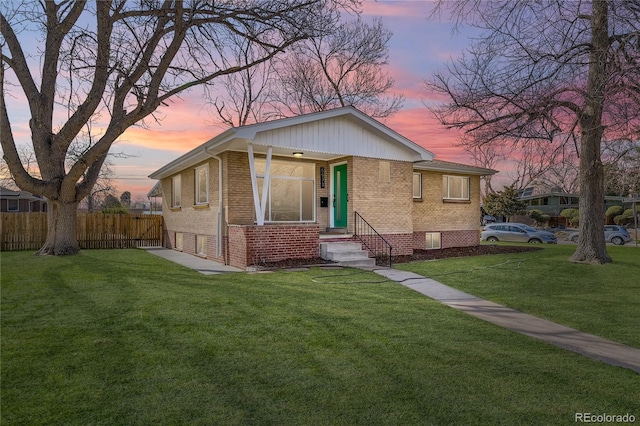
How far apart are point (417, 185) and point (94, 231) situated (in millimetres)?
15551

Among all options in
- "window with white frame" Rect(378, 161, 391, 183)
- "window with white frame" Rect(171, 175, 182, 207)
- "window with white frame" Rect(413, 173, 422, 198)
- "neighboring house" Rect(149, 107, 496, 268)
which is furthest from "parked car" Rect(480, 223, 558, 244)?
"window with white frame" Rect(171, 175, 182, 207)

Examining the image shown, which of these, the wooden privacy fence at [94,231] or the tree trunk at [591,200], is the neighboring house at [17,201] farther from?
the tree trunk at [591,200]

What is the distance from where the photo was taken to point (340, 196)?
1448 centimetres

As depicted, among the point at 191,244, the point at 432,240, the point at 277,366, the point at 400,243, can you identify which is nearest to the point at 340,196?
the point at 400,243

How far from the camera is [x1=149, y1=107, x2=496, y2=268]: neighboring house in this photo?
1180cm

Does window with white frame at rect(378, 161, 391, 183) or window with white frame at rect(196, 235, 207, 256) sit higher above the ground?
window with white frame at rect(378, 161, 391, 183)

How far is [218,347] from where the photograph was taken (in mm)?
4641

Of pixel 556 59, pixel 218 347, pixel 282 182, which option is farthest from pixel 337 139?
pixel 218 347

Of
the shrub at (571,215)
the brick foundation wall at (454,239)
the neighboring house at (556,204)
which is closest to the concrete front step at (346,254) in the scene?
the brick foundation wall at (454,239)

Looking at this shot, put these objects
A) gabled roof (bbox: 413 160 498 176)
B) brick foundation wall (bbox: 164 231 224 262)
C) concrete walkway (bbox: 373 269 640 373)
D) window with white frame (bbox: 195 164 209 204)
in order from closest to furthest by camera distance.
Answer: concrete walkway (bbox: 373 269 640 373) → brick foundation wall (bbox: 164 231 224 262) → window with white frame (bbox: 195 164 209 204) → gabled roof (bbox: 413 160 498 176)

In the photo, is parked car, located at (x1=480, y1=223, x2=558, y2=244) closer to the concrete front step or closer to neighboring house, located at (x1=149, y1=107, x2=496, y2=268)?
A: neighboring house, located at (x1=149, y1=107, x2=496, y2=268)

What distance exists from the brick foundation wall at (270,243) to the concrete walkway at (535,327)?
11.8 feet

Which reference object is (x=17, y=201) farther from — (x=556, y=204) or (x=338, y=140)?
(x=556, y=204)

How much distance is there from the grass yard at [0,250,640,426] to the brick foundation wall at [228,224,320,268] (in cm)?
411
